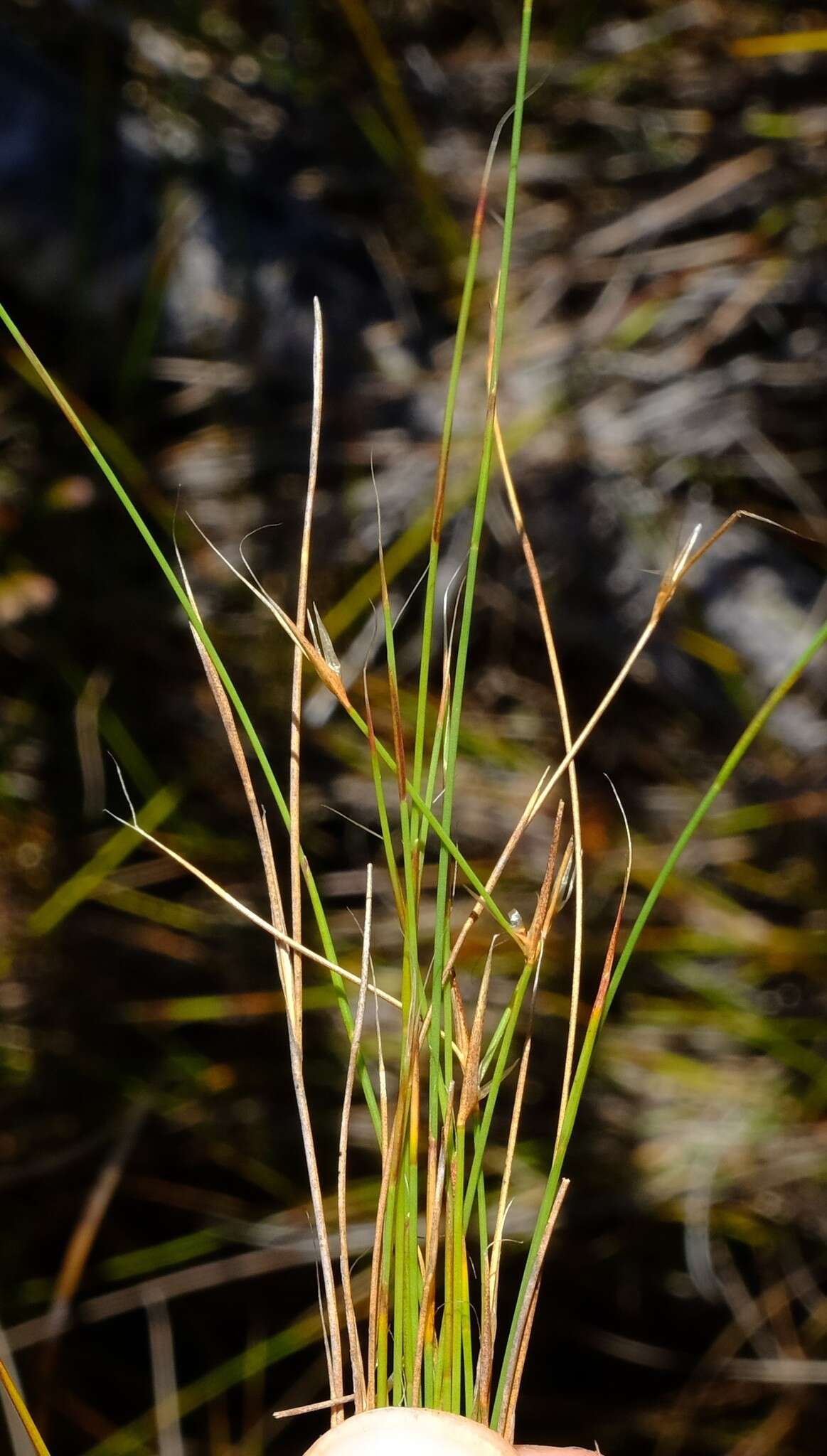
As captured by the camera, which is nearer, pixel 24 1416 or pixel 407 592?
pixel 24 1416

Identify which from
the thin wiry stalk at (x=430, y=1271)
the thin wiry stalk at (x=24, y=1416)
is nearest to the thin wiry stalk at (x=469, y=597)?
the thin wiry stalk at (x=430, y=1271)

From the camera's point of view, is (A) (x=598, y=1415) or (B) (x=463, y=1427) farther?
(A) (x=598, y=1415)

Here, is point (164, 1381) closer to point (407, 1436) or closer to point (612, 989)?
point (407, 1436)

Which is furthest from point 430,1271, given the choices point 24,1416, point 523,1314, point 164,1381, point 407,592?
point 164,1381

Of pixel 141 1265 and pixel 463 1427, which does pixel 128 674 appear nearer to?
pixel 141 1265

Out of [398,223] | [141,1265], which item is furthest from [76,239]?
[141,1265]

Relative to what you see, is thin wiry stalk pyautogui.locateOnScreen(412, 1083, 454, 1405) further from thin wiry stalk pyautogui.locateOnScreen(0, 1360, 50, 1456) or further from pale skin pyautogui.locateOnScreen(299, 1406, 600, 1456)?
thin wiry stalk pyautogui.locateOnScreen(0, 1360, 50, 1456)

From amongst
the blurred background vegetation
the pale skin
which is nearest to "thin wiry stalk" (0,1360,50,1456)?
the pale skin

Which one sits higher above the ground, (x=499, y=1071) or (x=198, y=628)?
(x=198, y=628)
